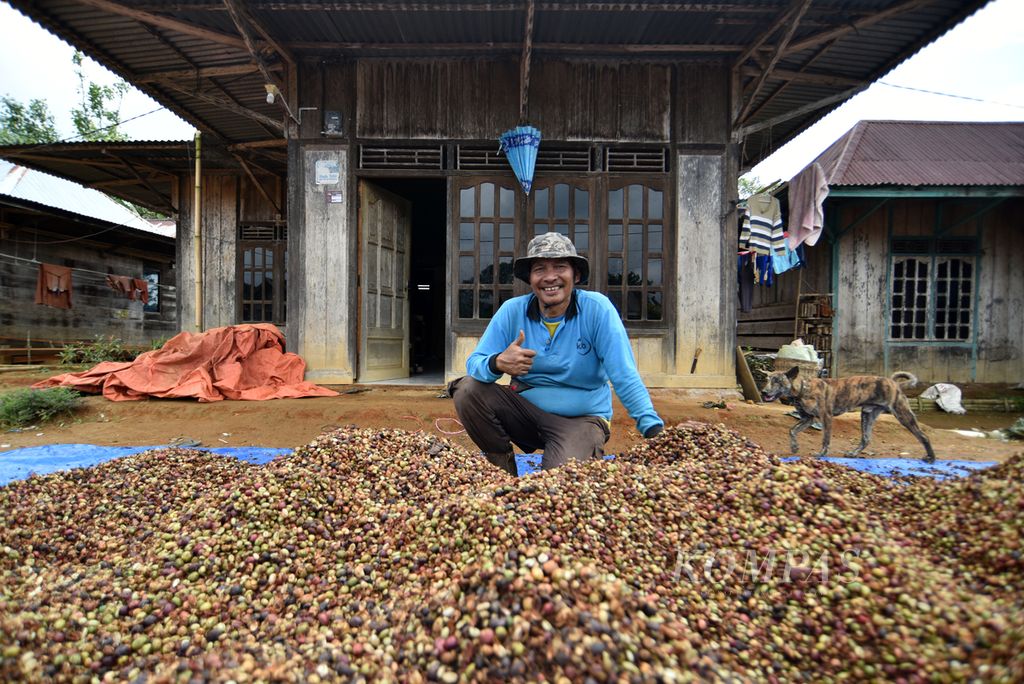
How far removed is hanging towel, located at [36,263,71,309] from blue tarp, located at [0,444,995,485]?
25.3 feet

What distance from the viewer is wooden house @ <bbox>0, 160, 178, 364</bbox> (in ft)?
28.0

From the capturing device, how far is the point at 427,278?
10.4 metres

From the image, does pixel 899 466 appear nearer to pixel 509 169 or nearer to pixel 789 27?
pixel 789 27

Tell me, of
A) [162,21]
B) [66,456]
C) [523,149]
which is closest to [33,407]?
[66,456]

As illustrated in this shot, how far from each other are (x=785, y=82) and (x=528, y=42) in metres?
2.92

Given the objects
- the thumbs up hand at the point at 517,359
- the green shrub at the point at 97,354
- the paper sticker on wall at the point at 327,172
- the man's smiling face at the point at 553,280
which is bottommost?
the green shrub at the point at 97,354

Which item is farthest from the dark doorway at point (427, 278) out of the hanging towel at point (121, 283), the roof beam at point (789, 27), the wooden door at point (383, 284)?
the hanging towel at point (121, 283)

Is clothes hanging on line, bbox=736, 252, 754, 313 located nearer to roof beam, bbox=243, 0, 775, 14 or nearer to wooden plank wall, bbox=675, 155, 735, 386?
wooden plank wall, bbox=675, 155, 735, 386

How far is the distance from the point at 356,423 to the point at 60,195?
1039 centimetres

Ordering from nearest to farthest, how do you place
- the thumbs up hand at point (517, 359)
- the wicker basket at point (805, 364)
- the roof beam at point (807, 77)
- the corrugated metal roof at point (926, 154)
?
the thumbs up hand at point (517, 359), the wicker basket at point (805, 364), the roof beam at point (807, 77), the corrugated metal roof at point (926, 154)

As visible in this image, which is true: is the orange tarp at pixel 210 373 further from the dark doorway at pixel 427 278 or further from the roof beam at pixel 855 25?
the roof beam at pixel 855 25

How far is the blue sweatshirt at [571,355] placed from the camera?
2.31m

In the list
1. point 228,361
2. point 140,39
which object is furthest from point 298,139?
point 228,361

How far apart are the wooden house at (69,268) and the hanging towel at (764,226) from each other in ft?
30.4
